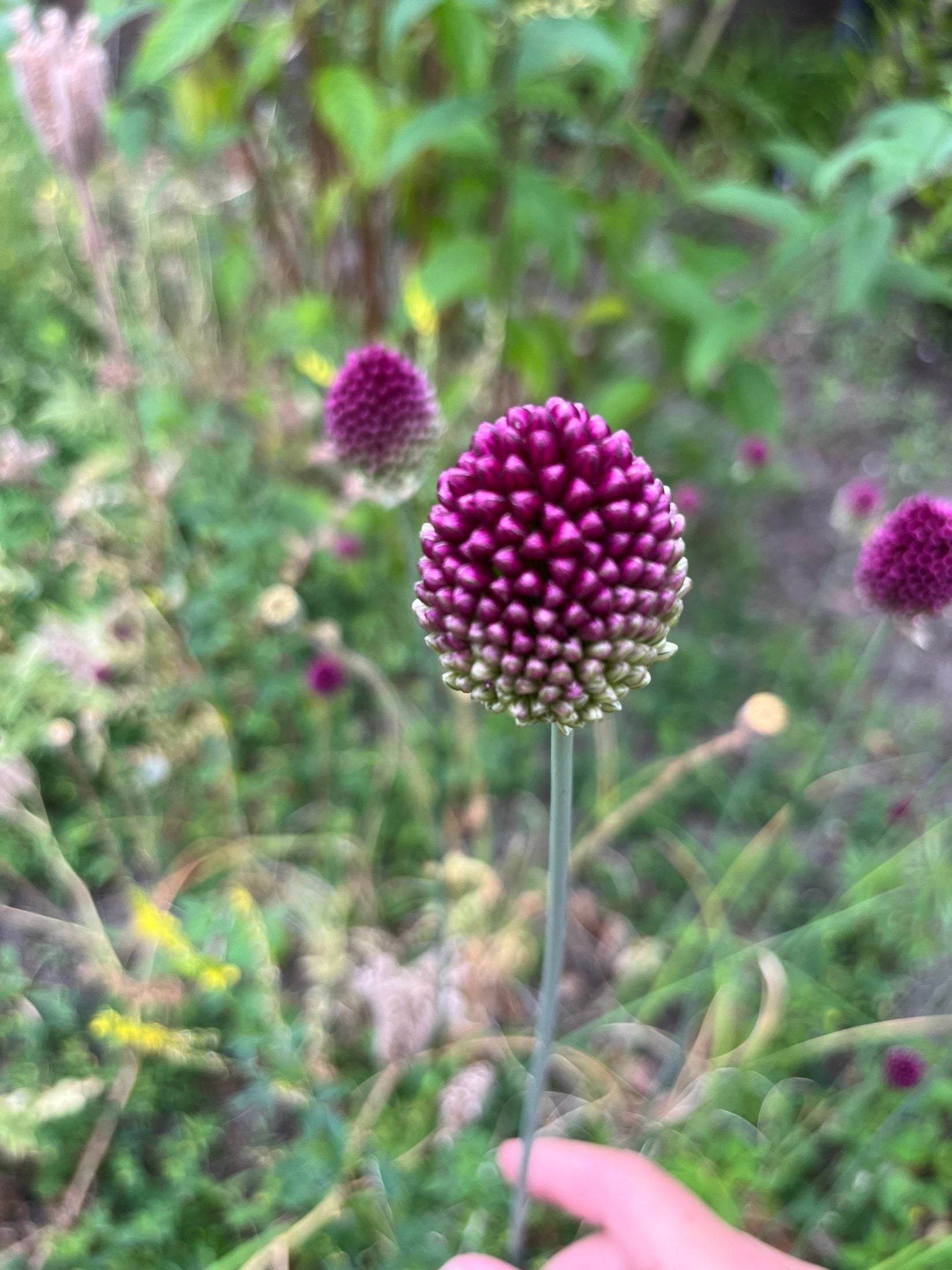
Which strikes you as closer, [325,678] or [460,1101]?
[460,1101]

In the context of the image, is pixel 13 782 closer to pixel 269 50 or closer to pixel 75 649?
pixel 75 649

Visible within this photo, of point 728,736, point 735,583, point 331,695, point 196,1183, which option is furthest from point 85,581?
point 735,583

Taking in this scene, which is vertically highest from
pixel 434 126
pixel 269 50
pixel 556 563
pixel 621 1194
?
pixel 269 50

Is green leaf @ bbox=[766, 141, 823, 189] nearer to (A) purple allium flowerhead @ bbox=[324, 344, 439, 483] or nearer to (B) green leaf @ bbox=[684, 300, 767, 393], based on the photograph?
(B) green leaf @ bbox=[684, 300, 767, 393]

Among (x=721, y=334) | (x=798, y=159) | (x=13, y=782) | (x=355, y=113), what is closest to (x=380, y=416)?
(x=355, y=113)

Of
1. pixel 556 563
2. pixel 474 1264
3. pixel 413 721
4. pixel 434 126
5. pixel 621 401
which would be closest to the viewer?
pixel 556 563

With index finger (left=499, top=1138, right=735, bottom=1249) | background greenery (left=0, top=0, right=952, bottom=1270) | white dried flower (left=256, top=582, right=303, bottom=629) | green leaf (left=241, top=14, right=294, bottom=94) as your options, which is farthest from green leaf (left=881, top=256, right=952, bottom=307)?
index finger (left=499, top=1138, right=735, bottom=1249)

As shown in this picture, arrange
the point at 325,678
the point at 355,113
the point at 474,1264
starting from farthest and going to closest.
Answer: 1. the point at 325,678
2. the point at 355,113
3. the point at 474,1264

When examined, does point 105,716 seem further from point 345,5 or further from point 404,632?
point 345,5
